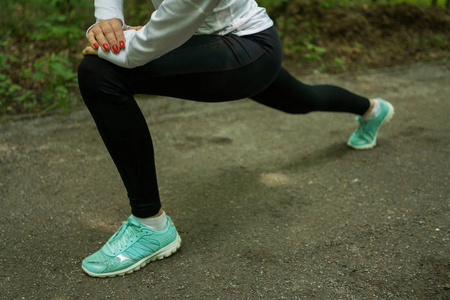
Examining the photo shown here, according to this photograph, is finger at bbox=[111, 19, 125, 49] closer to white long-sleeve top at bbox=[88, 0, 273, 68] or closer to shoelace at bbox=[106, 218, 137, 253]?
white long-sleeve top at bbox=[88, 0, 273, 68]

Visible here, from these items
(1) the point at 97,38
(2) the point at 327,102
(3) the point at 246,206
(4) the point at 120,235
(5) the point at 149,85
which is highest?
(1) the point at 97,38

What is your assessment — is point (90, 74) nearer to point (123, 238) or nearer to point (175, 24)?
point (175, 24)

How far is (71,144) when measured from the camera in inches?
114

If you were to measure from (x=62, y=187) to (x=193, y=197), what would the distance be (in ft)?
2.37

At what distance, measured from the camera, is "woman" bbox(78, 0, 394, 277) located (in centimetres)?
139

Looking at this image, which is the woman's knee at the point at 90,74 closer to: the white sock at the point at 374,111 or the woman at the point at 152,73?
the woman at the point at 152,73

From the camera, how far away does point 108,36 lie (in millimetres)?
1464

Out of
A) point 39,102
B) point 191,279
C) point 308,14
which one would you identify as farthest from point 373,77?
point 191,279

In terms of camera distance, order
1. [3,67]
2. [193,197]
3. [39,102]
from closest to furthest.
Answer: [193,197] → [39,102] → [3,67]

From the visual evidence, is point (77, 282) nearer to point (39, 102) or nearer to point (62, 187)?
point (62, 187)

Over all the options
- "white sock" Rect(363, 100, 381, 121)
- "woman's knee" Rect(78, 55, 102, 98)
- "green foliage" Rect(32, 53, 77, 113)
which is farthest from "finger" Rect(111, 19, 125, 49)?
"green foliage" Rect(32, 53, 77, 113)

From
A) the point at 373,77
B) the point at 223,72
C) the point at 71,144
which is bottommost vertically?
the point at 373,77

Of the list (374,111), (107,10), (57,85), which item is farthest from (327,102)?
(57,85)

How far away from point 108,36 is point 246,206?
1090mm
